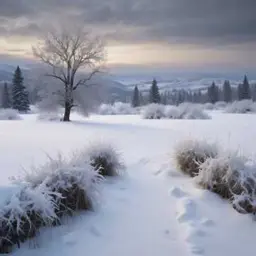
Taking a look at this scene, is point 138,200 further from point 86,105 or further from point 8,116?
point 8,116

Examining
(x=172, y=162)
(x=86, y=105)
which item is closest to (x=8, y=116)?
(x=86, y=105)

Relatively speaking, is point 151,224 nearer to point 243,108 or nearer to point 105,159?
point 105,159

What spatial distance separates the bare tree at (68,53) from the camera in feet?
72.2

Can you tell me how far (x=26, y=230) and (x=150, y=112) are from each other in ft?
68.4

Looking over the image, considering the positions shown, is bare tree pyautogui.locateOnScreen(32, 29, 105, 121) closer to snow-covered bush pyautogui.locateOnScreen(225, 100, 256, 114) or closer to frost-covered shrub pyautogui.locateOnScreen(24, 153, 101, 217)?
snow-covered bush pyautogui.locateOnScreen(225, 100, 256, 114)

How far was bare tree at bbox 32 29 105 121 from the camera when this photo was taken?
22016mm

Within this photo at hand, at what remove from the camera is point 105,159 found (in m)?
6.34

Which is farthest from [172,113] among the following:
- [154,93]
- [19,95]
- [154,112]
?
[154,93]

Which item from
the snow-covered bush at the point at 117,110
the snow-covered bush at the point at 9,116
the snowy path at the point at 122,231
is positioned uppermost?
the snow-covered bush at the point at 117,110

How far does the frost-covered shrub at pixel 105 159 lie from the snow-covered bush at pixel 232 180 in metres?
1.46

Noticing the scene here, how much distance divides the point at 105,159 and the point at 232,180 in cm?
221


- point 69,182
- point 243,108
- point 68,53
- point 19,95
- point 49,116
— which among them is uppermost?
point 68,53

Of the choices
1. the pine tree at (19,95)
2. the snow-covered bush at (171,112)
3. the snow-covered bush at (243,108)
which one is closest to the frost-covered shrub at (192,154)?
the snow-covered bush at (171,112)

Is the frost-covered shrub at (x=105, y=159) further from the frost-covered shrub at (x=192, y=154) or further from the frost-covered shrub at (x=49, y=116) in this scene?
the frost-covered shrub at (x=49, y=116)
